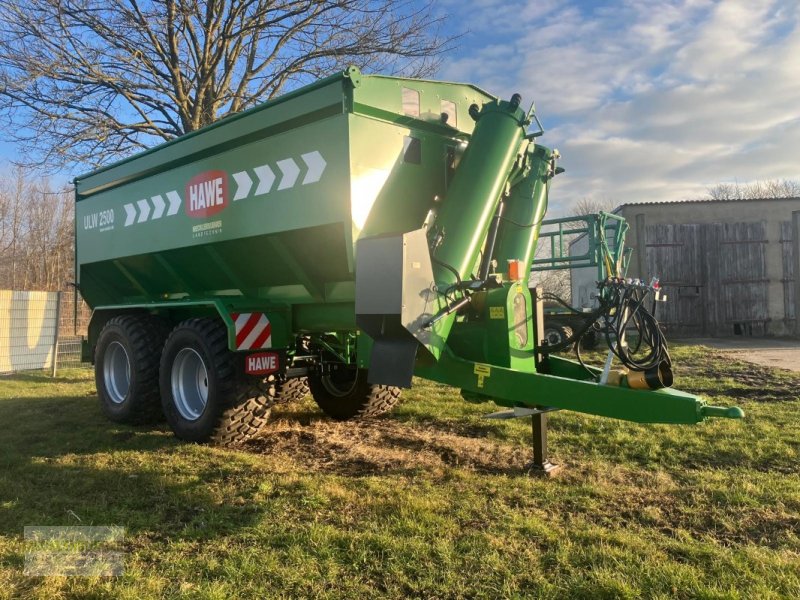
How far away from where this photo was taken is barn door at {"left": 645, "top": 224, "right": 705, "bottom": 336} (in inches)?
651

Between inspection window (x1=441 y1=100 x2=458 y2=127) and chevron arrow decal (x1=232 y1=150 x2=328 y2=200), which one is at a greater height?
inspection window (x1=441 y1=100 x2=458 y2=127)

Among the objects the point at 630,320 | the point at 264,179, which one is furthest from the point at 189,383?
the point at 630,320

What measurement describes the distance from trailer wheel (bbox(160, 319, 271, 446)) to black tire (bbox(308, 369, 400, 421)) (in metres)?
1.16

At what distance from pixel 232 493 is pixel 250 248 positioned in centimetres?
209

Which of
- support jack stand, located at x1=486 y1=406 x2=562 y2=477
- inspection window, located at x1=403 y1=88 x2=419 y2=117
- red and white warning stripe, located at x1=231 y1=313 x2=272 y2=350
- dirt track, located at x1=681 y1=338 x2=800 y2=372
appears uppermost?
inspection window, located at x1=403 y1=88 x2=419 y2=117

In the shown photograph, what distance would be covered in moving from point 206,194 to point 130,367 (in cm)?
211

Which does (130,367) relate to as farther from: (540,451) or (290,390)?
(540,451)

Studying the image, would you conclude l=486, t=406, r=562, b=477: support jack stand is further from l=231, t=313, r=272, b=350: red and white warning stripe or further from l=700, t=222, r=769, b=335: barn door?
l=700, t=222, r=769, b=335: barn door

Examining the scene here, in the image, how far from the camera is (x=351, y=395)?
6.21 metres

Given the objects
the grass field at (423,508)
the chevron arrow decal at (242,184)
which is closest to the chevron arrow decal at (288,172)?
the chevron arrow decal at (242,184)

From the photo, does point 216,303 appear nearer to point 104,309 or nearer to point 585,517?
point 104,309

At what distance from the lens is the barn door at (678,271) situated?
1653 centimetres

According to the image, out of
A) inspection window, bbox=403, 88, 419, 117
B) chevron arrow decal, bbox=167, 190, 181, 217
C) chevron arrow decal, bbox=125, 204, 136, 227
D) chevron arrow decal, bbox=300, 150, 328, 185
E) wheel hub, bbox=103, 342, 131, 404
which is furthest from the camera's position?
wheel hub, bbox=103, 342, 131, 404

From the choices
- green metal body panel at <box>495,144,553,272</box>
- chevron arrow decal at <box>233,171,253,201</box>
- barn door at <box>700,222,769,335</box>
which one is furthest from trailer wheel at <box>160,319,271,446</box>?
barn door at <box>700,222,769,335</box>
